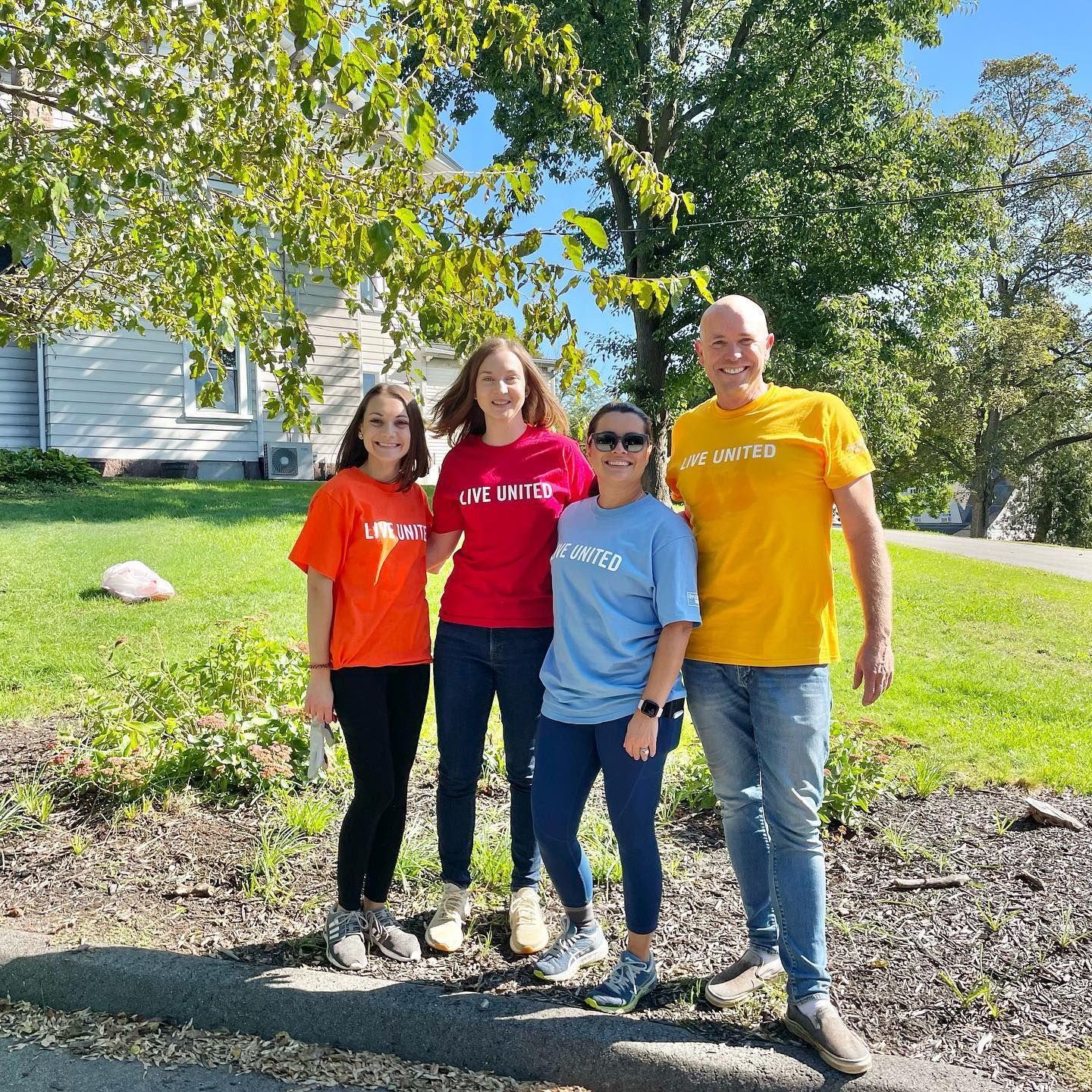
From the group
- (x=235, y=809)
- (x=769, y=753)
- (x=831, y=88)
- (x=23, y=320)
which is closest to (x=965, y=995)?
(x=769, y=753)

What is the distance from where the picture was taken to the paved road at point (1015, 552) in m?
16.8

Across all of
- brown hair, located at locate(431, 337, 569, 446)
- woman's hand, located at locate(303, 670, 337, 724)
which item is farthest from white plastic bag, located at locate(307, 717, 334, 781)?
brown hair, located at locate(431, 337, 569, 446)

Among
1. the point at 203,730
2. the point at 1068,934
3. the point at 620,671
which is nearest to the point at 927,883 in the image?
the point at 1068,934

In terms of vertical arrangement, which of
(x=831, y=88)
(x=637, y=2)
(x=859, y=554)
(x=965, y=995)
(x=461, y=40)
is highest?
(x=637, y=2)

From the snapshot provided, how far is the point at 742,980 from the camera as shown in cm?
285

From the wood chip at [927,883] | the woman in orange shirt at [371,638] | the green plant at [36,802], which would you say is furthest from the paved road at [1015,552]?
the green plant at [36,802]

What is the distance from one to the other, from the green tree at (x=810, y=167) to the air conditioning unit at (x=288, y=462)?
6.66 m

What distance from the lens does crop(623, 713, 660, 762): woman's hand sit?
2.65 metres

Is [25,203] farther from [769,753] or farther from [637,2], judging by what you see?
[637,2]

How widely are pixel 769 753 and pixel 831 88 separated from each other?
53.5 feet

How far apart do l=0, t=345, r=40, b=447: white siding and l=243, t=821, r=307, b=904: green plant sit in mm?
14044

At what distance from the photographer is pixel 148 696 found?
4562 mm

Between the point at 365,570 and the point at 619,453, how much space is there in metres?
0.92

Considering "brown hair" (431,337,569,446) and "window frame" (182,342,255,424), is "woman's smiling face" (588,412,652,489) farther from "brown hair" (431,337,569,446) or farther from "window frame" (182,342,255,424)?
"window frame" (182,342,255,424)
